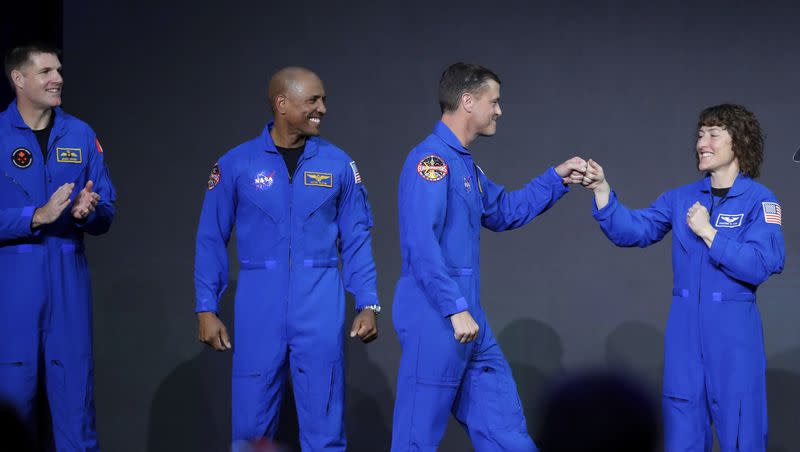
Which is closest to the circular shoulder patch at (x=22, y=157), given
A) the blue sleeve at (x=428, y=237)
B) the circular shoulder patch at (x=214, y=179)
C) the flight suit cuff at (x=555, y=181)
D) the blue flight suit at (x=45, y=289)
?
the blue flight suit at (x=45, y=289)

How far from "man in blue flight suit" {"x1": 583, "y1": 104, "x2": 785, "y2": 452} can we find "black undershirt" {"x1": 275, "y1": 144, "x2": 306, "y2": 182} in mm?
1154

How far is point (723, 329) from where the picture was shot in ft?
12.1

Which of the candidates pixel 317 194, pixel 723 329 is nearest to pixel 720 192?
pixel 723 329

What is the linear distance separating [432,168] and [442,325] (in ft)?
1.80

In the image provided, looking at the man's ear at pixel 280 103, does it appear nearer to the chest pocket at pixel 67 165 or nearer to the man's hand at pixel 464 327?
the chest pocket at pixel 67 165

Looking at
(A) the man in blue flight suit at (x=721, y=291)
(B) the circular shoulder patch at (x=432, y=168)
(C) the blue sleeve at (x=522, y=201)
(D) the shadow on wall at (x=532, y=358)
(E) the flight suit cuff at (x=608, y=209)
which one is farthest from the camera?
(D) the shadow on wall at (x=532, y=358)

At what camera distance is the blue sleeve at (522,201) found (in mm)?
3852

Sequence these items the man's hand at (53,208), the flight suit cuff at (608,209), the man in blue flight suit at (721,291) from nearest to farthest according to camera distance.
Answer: the man's hand at (53,208), the man in blue flight suit at (721,291), the flight suit cuff at (608,209)

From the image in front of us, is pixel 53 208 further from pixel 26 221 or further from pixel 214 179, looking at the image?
pixel 214 179

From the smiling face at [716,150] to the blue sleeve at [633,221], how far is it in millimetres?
243

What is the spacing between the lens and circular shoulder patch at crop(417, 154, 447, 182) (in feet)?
11.1

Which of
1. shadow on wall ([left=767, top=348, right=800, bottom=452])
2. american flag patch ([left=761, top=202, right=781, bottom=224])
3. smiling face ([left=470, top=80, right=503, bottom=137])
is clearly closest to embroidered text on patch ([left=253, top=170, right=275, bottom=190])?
smiling face ([left=470, top=80, right=503, bottom=137])

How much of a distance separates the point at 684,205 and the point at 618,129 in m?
1.30

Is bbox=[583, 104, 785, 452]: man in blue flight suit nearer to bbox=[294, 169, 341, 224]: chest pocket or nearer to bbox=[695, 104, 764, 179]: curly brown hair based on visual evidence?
bbox=[695, 104, 764, 179]: curly brown hair
